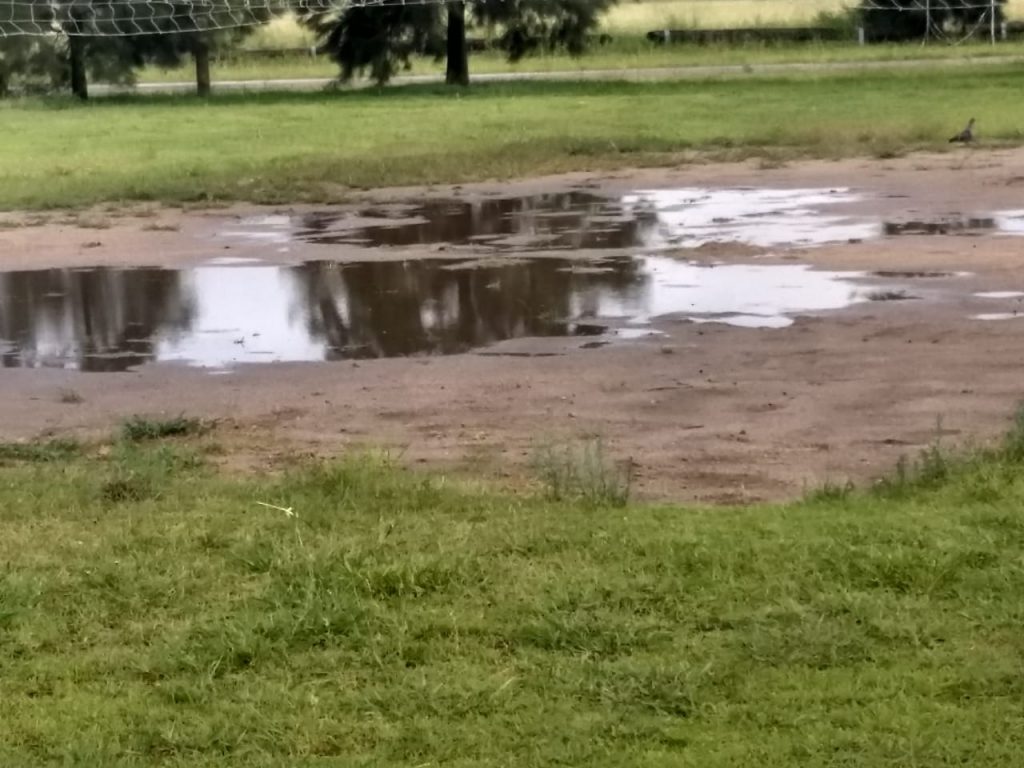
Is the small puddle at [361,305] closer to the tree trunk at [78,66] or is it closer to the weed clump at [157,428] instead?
the weed clump at [157,428]

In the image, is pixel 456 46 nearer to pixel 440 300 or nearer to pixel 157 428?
pixel 440 300

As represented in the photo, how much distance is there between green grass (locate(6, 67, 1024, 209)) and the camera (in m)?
22.2

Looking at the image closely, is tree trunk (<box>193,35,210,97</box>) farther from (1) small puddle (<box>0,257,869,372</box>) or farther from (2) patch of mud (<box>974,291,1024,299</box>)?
(2) patch of mud (<box>974,291,1024,299</box>)

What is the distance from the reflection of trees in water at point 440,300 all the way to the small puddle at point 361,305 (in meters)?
0.02

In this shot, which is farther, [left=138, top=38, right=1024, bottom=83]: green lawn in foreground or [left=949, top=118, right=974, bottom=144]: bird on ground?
[left=138, top=38, right=1024, bottom=83]: green lawn in foreground

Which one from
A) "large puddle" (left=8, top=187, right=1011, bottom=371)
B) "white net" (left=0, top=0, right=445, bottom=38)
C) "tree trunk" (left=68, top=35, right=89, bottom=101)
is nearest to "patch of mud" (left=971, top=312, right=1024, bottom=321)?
"large puddle" (left=8, top=187, right=1011, bottom=371)

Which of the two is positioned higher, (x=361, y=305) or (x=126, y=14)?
(x=126, y=14)

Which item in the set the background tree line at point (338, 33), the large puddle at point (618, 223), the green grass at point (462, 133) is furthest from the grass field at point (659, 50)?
the large puddle at point (618, 223)

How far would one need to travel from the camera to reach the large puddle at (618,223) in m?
16.1

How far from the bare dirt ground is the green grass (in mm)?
10020

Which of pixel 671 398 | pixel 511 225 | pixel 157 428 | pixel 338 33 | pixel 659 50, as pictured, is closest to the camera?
pixel 157 428

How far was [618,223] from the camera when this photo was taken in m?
17.6

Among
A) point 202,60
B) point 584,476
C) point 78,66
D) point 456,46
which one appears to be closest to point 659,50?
point 456,46

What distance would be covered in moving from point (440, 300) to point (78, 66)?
35.0m
